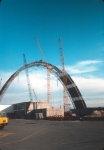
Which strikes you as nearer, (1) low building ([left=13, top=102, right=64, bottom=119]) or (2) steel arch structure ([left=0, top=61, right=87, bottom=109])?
(1) low building ([left=13, top=102, right=64, bottom=119])

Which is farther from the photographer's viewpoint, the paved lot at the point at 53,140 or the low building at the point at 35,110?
the low building at the point at 35,110

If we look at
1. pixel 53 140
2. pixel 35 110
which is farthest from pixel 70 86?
pixel 53 140

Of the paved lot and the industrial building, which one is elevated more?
the industrial building

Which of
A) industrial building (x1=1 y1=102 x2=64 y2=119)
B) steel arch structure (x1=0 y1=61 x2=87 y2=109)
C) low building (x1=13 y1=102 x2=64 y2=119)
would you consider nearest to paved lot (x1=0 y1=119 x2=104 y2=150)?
industrial building (x1=1 y1=102 x2=64 y2=119)

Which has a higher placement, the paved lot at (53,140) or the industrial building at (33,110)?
the industrial building at (33,110)

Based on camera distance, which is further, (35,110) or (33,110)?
(33,110)

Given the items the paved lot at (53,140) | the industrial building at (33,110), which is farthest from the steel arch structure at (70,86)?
the paved lot at (53,140)

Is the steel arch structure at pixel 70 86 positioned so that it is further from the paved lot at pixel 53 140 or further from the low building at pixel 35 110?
the paved lot at pixel 53 140

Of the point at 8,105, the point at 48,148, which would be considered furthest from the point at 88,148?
the point at 8,105

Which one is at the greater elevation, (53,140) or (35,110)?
(35,110)

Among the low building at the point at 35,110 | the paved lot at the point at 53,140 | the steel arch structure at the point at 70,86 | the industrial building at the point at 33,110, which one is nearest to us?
the paved lot at the point at 53,140

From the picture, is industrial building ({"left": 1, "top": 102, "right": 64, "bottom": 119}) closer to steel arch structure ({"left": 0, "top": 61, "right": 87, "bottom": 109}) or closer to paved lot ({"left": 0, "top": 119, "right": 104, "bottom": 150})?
steel arch structure ({"left": 0, "top": 61, "right": 87, "bottom": 109})

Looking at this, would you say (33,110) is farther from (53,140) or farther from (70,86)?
(53,140)

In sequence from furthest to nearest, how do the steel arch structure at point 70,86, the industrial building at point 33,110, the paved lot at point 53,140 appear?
the steel arch structure at point 70,86 < the industrial building at point 33,110 < the paved lot at point 53,140
